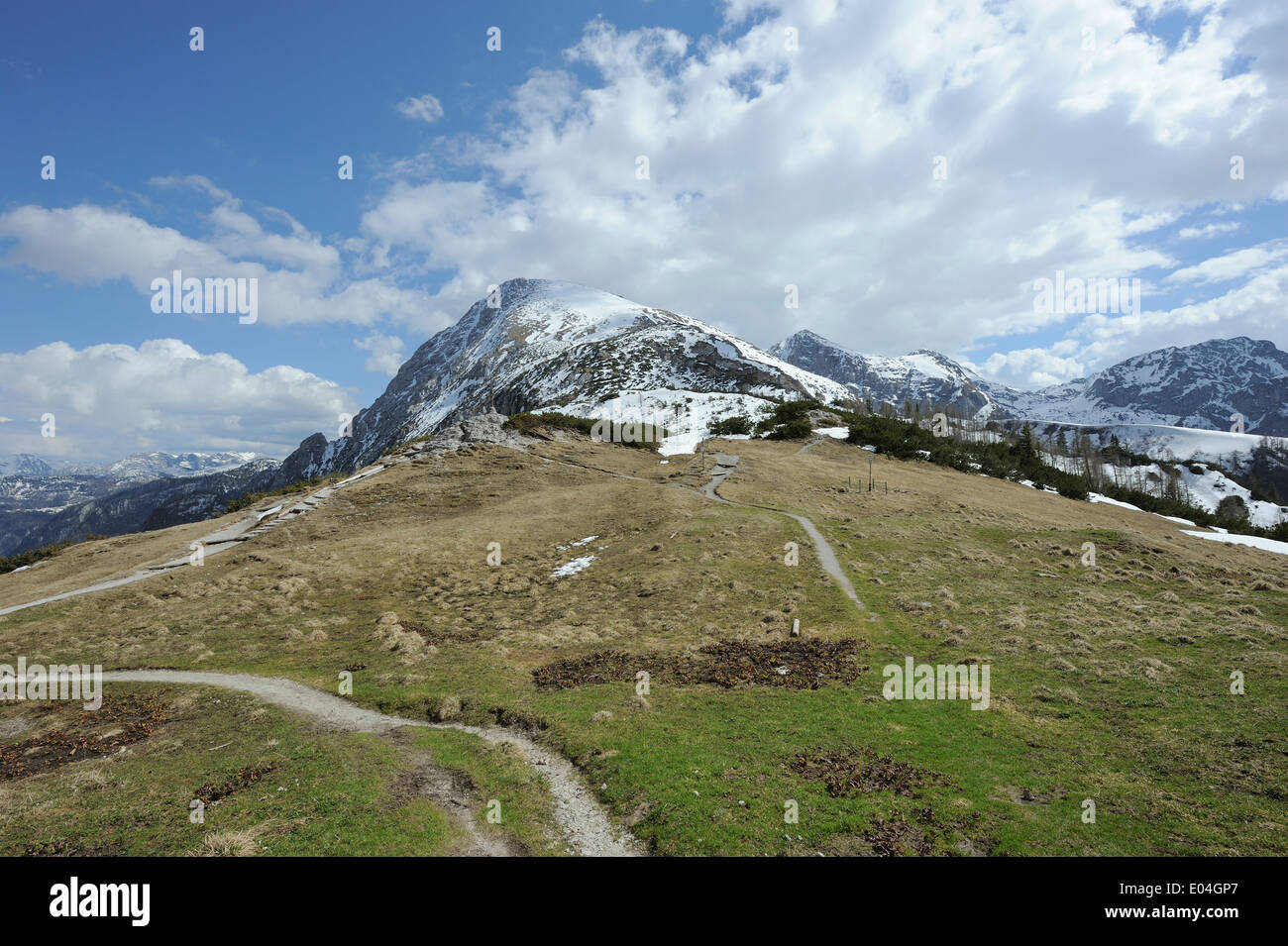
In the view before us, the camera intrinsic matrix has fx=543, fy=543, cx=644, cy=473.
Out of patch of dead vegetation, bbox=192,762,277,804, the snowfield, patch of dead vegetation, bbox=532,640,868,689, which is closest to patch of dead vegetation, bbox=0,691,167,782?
patch of dead vegetation, bbox=192,762,277,804

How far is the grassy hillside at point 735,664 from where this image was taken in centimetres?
1323

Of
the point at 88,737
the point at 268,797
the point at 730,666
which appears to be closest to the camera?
the point at 268,797

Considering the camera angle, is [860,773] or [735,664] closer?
[860,773]

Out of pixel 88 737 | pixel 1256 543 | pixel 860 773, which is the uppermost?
pixel 1256 543

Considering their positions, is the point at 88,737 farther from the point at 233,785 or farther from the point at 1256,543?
the point at 1256,543

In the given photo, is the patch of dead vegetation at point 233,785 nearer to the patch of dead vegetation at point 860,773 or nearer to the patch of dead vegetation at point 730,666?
the patch of dead vegetation at point 730,666

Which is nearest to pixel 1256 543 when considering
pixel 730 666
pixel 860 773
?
pixel 730 666

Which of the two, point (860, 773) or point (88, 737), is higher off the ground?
point (860, 773)

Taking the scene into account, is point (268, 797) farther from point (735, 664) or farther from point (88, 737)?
point (735, 664)

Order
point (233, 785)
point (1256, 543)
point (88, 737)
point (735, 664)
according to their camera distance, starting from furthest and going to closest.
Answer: point (1256, 543)
point (735, 664)
point (88, 737)
point (233, 785)

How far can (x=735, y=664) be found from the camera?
2480cm

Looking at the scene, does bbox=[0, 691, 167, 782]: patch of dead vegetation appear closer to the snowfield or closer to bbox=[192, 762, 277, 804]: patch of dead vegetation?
bbox=[192, 762, 277, 804]: patch of dead vegetation

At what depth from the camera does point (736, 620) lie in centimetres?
3014
